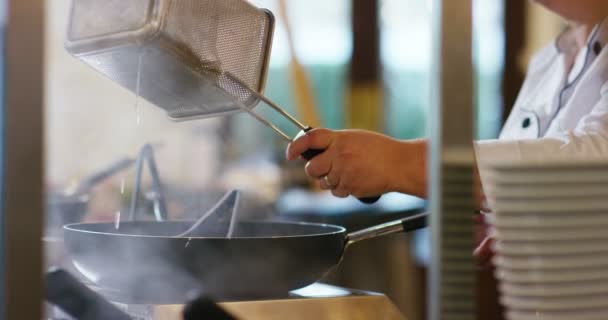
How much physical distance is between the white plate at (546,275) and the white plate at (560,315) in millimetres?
32

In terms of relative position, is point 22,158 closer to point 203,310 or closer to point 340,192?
point 203,310

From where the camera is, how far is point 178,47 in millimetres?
1059

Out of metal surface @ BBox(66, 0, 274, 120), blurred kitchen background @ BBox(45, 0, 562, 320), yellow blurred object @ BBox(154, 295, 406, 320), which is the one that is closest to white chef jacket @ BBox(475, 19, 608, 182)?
yellow blurred object @ BBox(154, 295, 406, 320)

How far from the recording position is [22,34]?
685 mm

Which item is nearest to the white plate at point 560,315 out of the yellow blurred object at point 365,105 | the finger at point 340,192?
the finger at point 340,192

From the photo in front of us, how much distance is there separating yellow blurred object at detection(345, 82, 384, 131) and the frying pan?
11.7ft

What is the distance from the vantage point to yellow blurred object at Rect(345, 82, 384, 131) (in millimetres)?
4594

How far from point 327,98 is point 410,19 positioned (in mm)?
635

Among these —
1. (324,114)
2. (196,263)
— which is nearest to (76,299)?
(196,263)

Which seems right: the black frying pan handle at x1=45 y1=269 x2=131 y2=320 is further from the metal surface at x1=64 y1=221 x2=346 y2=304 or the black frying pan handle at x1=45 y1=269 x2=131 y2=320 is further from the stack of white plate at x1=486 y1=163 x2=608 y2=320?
the stack of white plate at x1=486 y1=163 x2=608 y2=320

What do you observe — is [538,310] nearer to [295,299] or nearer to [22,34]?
[295,299]

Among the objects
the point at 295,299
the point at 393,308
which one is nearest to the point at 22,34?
the point at 295,299

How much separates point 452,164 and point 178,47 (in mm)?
472

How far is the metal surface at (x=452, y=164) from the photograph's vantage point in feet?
2.36
